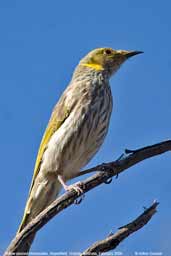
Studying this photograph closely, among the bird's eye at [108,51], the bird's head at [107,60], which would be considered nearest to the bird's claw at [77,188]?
the bird's head at [107,60]

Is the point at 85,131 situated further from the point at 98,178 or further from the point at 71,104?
the point at 98,178

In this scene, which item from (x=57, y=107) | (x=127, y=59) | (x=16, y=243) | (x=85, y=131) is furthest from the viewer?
(x=127, y=59)

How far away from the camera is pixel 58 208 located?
6258 mm

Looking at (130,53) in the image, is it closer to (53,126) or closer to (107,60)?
(107,60)

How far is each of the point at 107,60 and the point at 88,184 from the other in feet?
11.8

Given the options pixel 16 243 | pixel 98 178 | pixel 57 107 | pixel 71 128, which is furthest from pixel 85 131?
pixel 16 243

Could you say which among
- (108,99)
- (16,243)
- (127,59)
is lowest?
(16,243)

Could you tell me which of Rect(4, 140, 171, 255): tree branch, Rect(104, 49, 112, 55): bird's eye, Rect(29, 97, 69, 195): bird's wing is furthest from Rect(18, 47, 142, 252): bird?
Rect(4, 140, 171, 255): tree branch

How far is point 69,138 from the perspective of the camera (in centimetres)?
822

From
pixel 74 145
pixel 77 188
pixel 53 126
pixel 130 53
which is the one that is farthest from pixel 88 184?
pixel 130 53

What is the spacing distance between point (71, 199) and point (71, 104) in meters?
2.30

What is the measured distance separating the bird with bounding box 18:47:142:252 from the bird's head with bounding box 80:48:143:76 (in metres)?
0.56

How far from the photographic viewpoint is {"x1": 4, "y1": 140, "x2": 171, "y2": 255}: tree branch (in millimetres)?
5938

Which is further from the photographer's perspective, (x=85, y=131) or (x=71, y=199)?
(x=85, y=131)
